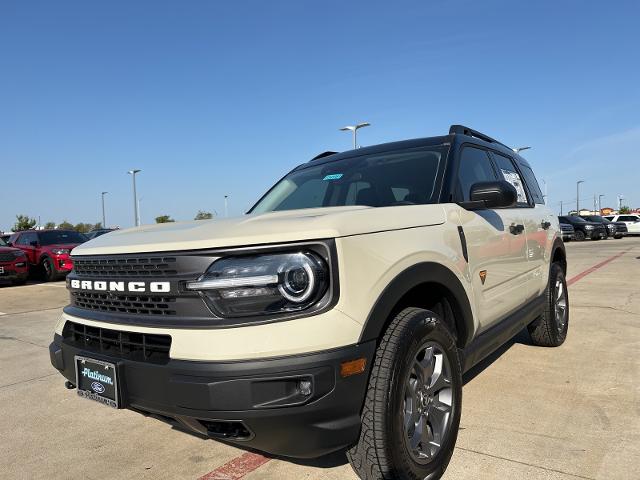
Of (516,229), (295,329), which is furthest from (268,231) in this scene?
(516,229)

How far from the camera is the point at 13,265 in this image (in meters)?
12.9

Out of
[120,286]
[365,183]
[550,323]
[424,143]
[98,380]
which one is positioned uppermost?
[424,143]

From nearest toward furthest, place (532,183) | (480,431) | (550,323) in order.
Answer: (480,431)
(550,323)
(532,183)

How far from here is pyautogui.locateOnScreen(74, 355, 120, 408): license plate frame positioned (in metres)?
2.21

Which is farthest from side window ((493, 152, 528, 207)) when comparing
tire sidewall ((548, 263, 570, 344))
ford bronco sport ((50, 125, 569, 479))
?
ford bronco sport ((50, 125, 569, 479))

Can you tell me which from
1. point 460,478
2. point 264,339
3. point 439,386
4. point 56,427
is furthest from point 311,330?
point 56,427

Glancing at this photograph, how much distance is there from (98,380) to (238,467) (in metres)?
0.94

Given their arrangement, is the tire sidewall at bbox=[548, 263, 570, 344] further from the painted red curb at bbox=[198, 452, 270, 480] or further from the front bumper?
the front bumper

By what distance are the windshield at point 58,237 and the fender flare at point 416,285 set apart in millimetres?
14392

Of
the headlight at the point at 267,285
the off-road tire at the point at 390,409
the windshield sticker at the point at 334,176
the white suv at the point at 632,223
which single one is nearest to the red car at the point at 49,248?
the windshield sticker at the point at 334,176

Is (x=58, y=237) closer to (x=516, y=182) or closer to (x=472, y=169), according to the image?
(x=516, y=182)

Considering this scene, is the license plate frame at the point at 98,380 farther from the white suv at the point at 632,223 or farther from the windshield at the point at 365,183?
the white suv at the point at 632,223

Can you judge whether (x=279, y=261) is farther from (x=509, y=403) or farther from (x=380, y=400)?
(x=509, y=403)

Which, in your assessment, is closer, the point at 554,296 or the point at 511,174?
the point at 511,174
